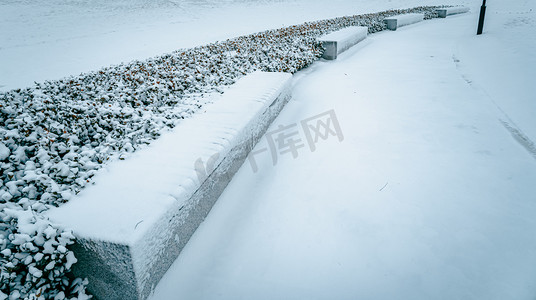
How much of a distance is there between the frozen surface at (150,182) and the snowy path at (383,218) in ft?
1.75

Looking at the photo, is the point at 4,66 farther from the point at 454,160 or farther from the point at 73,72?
the point at 454,160

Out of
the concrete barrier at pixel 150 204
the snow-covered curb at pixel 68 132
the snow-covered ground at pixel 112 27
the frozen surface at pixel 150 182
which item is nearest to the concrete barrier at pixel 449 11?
the snow-covered ground at pixel 112 27

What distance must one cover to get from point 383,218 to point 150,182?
6.39 ft

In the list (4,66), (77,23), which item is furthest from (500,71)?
(77,23)

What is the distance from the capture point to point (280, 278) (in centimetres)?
216

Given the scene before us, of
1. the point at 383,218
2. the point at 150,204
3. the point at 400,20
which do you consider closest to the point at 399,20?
the point at 400,20

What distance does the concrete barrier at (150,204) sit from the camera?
1787mm

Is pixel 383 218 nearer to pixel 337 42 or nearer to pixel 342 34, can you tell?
pixel 337 42

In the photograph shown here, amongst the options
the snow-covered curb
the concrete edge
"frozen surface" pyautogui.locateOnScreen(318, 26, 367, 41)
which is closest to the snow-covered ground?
the snow-covered curb

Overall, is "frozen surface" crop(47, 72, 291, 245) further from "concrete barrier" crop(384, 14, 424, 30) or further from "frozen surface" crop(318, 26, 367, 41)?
"concrete barrier" crop(384, 14, 424, 30)

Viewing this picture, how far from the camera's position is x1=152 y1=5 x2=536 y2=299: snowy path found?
210cm

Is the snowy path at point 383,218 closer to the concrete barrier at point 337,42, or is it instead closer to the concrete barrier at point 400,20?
the concrete barrier at point 337,42

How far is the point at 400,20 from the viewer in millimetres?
13844

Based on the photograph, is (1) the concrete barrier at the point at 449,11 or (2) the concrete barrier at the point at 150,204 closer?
(2) the concrete barrier at the point at 150,204
